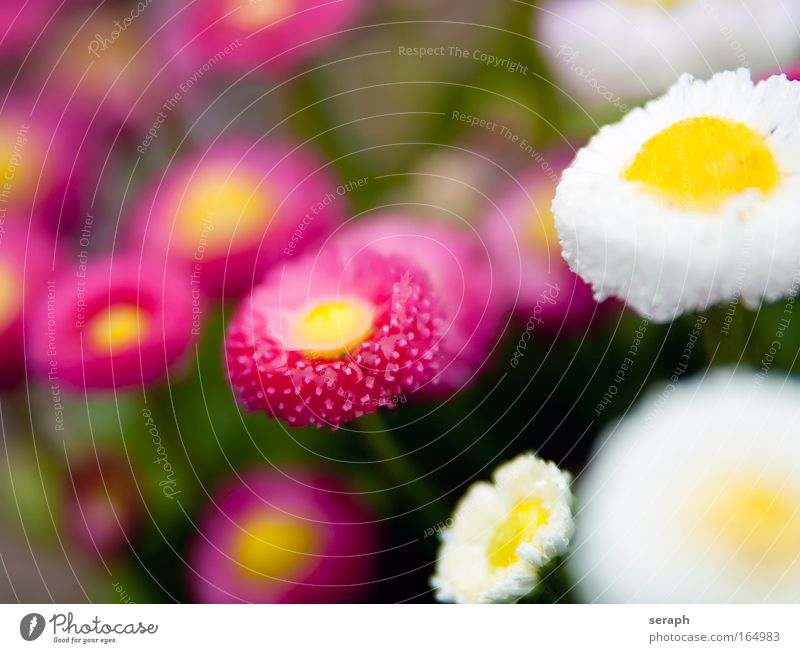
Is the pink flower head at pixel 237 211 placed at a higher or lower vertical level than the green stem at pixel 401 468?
higher

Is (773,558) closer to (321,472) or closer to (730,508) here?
(730,508)

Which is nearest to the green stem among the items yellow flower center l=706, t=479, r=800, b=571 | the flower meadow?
the flower meadow

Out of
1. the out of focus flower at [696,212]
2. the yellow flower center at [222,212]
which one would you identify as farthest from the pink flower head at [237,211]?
the out of focus flower at [696,212]

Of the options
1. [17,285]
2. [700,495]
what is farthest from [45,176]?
[700,495]

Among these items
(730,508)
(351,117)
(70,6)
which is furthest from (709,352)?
(70,6)

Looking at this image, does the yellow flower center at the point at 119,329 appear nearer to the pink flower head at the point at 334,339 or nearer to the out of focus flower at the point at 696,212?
the pink flower head at the point at 334,339

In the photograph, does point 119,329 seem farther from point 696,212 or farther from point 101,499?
point 696,212
